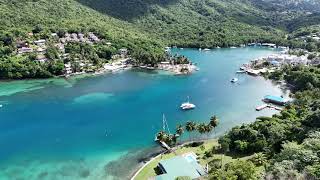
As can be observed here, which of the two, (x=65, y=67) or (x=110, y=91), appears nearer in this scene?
(x=110, y=91)

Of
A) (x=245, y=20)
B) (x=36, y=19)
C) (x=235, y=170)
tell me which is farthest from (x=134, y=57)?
(x=245, y=20)

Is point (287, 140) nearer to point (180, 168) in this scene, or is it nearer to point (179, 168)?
point (180, 168)

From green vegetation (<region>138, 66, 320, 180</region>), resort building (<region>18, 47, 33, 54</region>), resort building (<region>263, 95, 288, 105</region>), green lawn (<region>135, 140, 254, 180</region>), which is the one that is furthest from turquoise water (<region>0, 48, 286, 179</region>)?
resort building (<region>18, 47, 33, 54</region>)

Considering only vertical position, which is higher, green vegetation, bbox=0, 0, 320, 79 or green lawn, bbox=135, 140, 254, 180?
green vegetation, bbox=0, 0, 320, 79

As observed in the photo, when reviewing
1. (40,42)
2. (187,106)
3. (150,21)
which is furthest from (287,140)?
(150,21)

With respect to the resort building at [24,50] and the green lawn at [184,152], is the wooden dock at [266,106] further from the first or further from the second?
the resort building at [24,50]

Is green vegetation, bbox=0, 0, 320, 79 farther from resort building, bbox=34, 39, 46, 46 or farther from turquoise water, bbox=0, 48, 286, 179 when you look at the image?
turquoise water, bbox=0, 48, 286, 179

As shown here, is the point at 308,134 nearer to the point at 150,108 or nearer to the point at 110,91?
the point at 150,108
